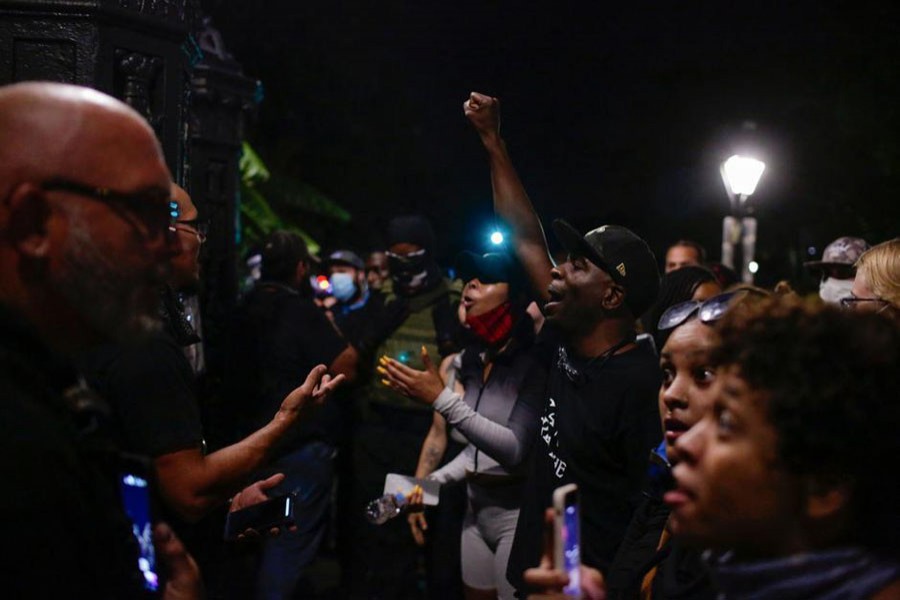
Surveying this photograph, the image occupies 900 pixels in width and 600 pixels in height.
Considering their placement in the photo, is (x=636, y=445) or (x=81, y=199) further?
(x=636, y=445)

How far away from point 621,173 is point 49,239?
42.7m

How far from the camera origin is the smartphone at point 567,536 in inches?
79.0

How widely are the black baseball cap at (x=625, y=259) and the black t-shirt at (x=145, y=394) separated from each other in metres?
2.18

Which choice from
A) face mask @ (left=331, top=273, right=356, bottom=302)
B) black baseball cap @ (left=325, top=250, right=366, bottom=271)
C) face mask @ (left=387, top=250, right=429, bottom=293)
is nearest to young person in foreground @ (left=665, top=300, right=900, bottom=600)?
face mask @ (left=387, top=250, right=429, bottom=293)

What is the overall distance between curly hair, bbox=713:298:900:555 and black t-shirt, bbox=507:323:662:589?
2142 mm

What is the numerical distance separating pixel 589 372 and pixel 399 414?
2.88 m

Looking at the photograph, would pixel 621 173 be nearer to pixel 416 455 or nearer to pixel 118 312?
pixel 416 455

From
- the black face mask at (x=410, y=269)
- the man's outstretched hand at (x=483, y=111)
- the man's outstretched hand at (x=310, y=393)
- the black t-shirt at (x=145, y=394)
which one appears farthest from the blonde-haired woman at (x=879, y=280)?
the black face mask at (x=410, y=269)

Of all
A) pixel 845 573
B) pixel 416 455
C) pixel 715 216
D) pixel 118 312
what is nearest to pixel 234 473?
pixel 118 312

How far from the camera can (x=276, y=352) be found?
6418mm

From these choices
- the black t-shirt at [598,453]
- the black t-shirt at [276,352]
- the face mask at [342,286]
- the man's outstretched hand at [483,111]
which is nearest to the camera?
the black t-shirt at [598,453]

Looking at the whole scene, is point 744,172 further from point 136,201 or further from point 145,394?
point 136,201

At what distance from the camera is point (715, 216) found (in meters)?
38.4

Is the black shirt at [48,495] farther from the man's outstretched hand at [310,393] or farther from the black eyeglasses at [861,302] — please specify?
the black eyeglasses at [861,302]
